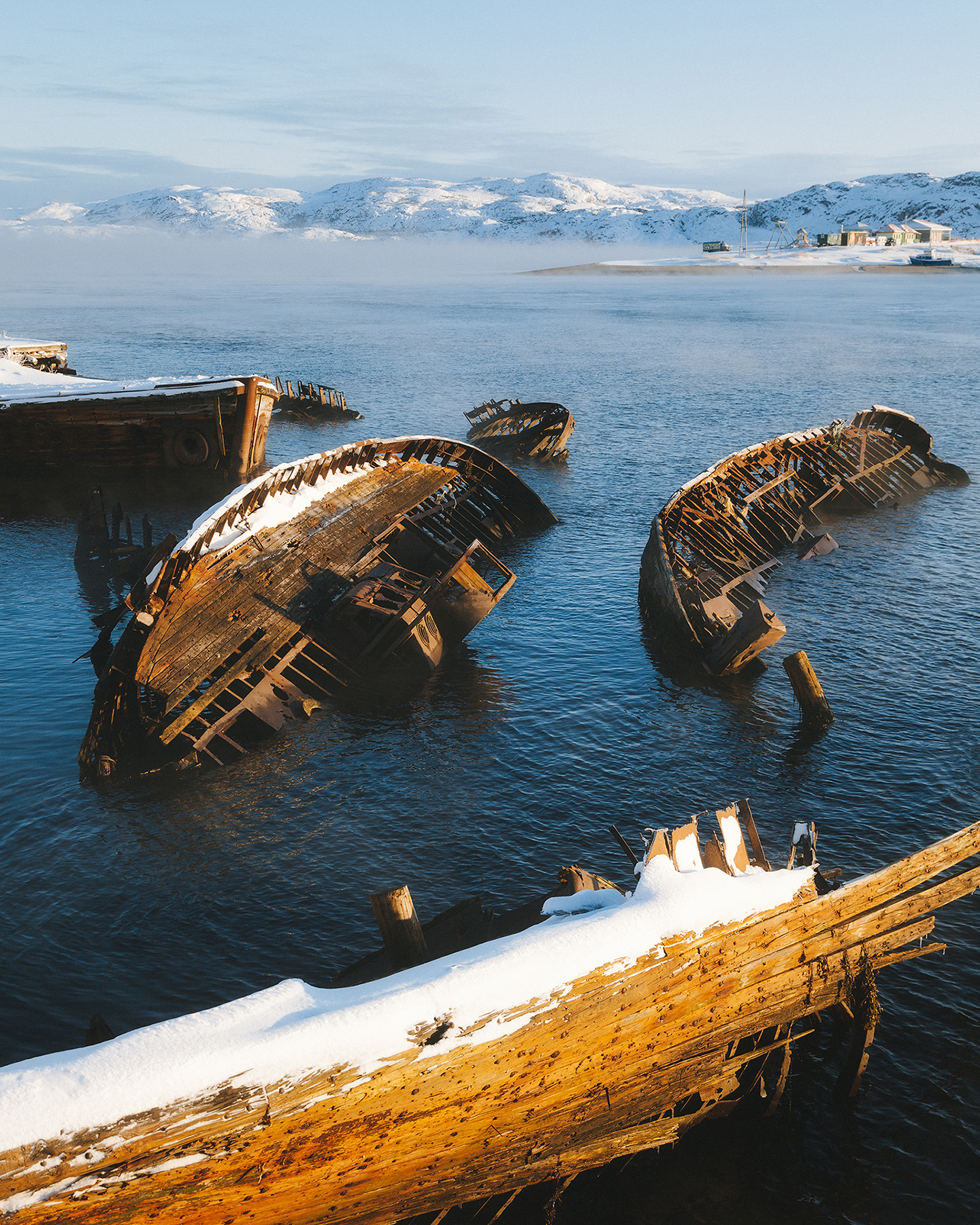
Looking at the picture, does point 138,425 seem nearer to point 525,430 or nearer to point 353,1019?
point 525,430

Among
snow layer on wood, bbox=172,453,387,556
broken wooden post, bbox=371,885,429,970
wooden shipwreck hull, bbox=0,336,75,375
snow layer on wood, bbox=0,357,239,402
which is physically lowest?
broken wooden post, bbox=371,885,429,970

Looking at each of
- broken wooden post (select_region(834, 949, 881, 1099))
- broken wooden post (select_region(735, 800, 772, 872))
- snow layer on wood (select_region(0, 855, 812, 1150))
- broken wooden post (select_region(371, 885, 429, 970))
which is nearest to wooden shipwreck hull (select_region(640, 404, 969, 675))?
broken wooden post (select_region(735, 800, 772, 872))

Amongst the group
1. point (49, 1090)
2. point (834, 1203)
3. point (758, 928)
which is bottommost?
point (834, 1203)

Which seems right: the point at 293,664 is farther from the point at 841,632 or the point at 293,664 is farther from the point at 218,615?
the point at 841,632

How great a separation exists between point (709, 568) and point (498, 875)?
66.7 ft

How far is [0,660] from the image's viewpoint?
32.9 metres

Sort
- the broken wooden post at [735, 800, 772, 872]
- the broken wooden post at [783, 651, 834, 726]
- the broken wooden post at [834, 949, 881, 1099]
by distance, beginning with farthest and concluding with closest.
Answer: the broken wooden post at [783, 651, 834, 726] → the broken wooden post at [735, 800, 772, 872] → the broken wooden post at [834, 949, 881, 1099]

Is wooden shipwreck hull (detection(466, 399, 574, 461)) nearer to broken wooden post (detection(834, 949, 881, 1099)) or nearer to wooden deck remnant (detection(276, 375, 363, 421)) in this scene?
wooden deck remnant (detection(276, 375, 363, 421))

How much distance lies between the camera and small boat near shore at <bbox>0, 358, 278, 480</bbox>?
56156 mm

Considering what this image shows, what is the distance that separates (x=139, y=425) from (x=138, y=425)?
0.10 meters

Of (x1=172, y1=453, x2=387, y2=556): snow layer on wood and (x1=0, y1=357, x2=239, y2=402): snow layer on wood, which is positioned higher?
(x1=0, y1=357, x2=239, y2=402): snow layer on wood

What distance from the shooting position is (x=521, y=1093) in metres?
11.2

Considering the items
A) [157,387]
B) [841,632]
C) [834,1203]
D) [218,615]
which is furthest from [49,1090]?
[157,387]

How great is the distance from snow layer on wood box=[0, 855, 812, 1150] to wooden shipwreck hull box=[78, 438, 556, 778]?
16259 mm
